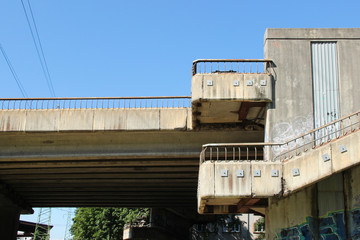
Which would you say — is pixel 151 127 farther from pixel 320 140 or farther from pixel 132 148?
pixel 320 140

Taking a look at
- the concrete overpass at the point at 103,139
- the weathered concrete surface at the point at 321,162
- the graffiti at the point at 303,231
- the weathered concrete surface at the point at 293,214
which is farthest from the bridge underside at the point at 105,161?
the weathered concrete surface at the point at 321,162

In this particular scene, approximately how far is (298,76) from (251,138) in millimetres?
3899

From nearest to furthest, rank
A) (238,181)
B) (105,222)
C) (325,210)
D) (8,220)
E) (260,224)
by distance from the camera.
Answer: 1. (325,210)
2. (238,181)
3. (8,220)
4. (105,222)
5. (260,224)

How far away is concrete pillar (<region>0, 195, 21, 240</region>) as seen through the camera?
2838 cm

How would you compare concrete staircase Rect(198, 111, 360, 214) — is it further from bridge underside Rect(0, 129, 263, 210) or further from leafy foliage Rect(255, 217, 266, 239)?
leafy foliage Rect(255, 217, 266, 239)

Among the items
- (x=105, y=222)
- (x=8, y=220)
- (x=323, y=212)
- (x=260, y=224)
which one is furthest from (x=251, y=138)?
(x=260, y=224)

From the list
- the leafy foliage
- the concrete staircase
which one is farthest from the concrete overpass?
the leafy foliage

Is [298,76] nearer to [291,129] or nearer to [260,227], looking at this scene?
[291,129]

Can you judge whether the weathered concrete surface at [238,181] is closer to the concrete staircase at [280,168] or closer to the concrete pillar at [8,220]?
the concrete staircase at [280,168]

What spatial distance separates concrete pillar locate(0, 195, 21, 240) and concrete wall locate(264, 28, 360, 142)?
18.3 meters

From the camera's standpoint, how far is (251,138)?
63.0 ft

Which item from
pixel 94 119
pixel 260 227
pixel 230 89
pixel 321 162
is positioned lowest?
pixel 321 162

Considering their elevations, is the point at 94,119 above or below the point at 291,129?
above

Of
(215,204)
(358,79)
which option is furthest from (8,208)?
(358,79)
